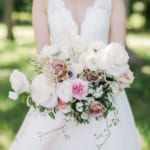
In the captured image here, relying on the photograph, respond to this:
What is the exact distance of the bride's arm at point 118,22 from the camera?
436 centimetres

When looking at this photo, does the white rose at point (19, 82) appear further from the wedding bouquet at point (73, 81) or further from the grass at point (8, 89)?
the grass at point (8, 89)

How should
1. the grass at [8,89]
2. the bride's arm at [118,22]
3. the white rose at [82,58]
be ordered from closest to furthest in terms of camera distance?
the white rose at [82,58] < the bride's arm at [118,22] < the grass at [8,89]

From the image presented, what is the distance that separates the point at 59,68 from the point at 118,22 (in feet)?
2.62

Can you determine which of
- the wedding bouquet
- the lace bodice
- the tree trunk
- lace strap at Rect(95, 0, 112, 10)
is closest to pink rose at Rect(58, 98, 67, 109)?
the wedding bouquet

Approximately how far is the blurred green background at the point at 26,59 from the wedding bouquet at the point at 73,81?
317 centimetres

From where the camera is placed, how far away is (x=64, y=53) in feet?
12.8

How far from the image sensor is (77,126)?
4.25m

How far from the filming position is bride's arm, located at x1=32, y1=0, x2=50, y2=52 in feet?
14.4

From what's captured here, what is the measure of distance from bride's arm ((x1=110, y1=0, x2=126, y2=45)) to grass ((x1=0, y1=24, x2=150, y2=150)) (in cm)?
284

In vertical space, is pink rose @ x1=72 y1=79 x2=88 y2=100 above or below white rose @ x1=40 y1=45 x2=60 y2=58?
below

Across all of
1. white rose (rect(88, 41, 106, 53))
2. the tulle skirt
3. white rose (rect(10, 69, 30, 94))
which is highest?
white rose (rect(88, 41, 106, 53))

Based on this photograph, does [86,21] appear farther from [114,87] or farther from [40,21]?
[114,87]

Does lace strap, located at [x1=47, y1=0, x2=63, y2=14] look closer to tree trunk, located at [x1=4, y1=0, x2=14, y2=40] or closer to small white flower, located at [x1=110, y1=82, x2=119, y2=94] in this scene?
small white flower, located at [x1=110, y1=82, x2=119, y2=94]

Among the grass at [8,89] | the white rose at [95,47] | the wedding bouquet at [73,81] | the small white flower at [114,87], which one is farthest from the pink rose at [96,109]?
the grass at [8,89]
